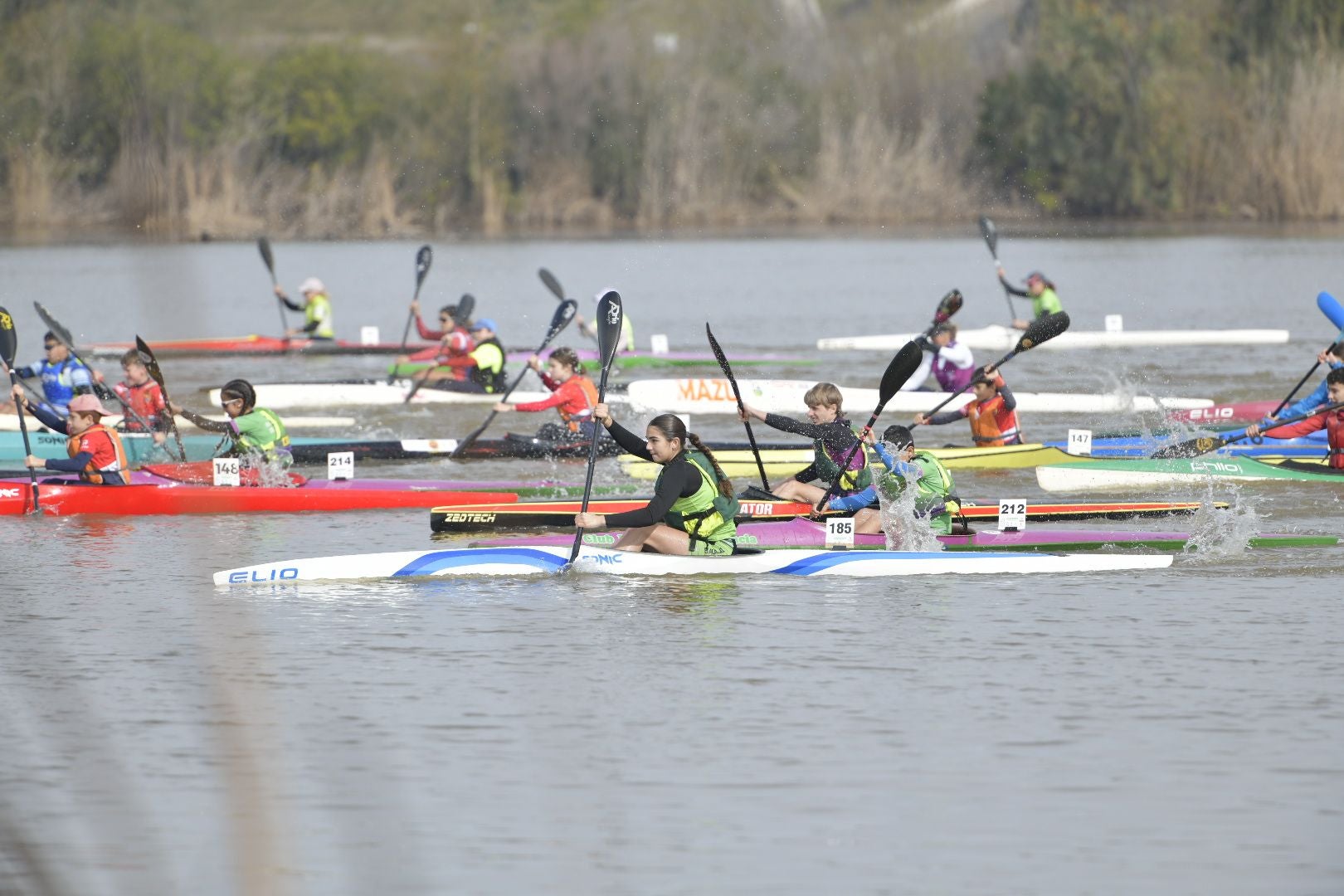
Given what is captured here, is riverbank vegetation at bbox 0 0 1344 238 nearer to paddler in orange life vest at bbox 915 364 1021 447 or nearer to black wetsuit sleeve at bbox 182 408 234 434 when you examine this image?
paddler in orange life vest at bbox 915 364 1021 447

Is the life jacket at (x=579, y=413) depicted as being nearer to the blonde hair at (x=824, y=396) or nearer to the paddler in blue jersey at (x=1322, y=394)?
the blonde hair at (x=824, y=396)

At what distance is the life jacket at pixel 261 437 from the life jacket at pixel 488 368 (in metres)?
6.39

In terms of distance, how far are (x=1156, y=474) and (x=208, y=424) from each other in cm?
780

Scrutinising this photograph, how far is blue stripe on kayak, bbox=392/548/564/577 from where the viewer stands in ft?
38.8

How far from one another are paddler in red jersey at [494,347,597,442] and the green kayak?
4.08 meters

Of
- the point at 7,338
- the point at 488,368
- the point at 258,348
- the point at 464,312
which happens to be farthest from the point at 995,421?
the point at 258,348

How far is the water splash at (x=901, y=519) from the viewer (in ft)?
40.0

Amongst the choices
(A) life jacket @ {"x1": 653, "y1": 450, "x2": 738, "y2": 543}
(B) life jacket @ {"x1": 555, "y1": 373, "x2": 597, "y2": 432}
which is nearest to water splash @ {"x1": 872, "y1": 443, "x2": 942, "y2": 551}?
(A) life jacket @ {"x1": 653, "y1": 450, "x2": 738, "y2": 543}

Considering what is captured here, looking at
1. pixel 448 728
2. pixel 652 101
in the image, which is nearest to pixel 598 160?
pixel 652 101

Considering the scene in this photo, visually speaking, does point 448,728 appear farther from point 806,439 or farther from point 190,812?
point 806,439

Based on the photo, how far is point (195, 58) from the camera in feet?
183

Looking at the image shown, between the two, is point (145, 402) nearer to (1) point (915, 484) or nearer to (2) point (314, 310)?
(1) point (915, 484)

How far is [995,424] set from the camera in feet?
53.6

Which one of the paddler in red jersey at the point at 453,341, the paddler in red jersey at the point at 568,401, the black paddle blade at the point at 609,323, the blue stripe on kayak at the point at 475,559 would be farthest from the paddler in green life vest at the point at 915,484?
the paddler in red jersey at the point at 453,341
